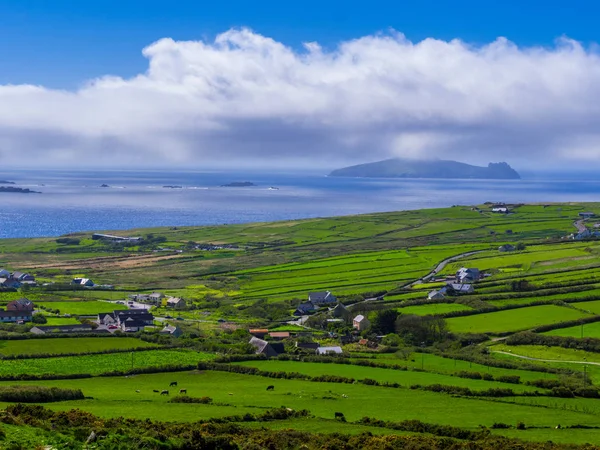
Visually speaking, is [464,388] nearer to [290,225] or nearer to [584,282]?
[584,282]

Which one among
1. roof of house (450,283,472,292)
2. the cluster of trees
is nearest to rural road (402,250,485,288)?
roof of house (450,283,472,292)

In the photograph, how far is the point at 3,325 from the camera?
162 feet

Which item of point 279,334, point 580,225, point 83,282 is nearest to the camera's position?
point 279,334

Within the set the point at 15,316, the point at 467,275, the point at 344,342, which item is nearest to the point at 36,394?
the point at 344,342

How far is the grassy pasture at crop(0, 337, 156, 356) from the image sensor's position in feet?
130

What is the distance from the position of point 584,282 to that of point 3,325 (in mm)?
48476

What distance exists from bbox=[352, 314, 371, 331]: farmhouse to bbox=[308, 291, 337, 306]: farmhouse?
984cm

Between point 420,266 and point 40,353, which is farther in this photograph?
point 420,266

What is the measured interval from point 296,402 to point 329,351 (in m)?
15.1

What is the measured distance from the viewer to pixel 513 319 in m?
51.7

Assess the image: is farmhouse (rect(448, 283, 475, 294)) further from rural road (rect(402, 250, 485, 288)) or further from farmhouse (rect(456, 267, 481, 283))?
rural road (rect(402, 250, 485, 288))

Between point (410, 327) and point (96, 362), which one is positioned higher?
point (96, 362)

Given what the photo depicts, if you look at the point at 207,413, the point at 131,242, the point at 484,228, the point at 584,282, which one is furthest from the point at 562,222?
the point at 207,413

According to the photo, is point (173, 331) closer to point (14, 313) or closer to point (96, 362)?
point (96, 362)
